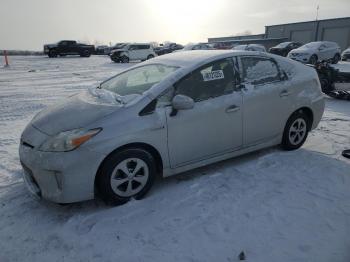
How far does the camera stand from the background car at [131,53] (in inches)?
1017

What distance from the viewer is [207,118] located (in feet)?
12.9

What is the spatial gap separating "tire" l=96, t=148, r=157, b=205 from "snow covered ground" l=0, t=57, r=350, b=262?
0.12m

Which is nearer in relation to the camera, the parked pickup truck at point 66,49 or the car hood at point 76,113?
the car hood at point 76,113

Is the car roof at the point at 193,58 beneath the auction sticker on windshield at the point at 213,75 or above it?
above

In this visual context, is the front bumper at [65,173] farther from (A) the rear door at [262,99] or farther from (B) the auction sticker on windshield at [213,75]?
(A) the rear door at [262,99]

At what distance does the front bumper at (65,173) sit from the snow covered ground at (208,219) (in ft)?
0.95

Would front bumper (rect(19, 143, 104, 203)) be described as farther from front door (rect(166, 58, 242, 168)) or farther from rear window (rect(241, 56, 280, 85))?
rear window (rect(241, 56, 280, 85))

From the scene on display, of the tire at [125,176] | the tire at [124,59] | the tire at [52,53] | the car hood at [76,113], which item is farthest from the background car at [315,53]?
the tire at [52,53]

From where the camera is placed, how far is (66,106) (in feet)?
12.9

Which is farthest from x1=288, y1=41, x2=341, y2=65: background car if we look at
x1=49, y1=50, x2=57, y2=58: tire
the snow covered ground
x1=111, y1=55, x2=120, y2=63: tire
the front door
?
x1=49, y1=50, x2=57, y2=58: tire

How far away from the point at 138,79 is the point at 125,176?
1443mm

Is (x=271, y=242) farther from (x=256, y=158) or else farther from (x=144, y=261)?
(x=256, y=158)

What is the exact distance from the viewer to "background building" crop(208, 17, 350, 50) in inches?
1593

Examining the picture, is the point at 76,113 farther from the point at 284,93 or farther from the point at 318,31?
the point at 318,31
